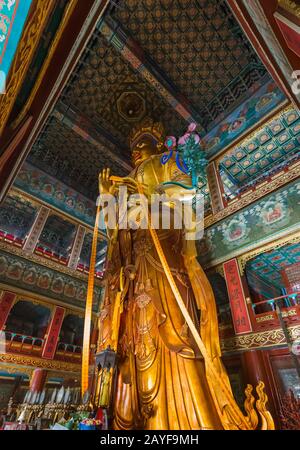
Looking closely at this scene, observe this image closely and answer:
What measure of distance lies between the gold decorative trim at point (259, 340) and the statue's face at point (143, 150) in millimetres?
3876

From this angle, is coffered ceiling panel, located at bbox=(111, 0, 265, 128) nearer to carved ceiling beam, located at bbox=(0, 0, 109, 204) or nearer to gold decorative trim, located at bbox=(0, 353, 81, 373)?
carved ceiling beam, located at bbox=(0, 0, 109, 204)

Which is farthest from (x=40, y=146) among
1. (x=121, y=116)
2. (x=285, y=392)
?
(x=285, y=392)

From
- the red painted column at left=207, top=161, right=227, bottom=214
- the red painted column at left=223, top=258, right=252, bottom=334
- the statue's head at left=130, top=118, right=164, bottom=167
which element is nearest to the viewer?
the red painted column at left=223, top=258, right=252, bottom=334

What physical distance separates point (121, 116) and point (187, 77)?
2.08 metres

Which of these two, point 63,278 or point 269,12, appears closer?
point 269,12

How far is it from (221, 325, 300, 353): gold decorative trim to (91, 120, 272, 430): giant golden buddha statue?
3.27 feet

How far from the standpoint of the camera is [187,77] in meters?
6.12

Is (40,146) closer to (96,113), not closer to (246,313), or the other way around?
(96,113)

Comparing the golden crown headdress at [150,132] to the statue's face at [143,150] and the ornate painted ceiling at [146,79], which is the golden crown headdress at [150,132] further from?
the ornate painted ceiling at [146,79]

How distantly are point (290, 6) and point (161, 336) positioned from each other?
330 cm

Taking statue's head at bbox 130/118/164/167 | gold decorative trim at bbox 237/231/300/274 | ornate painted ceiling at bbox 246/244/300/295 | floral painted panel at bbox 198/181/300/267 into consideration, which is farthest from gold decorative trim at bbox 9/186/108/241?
gold decorative trim at bbox 237/231/300/274

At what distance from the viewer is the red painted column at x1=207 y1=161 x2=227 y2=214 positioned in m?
5.34

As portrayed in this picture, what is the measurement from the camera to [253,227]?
174 inches

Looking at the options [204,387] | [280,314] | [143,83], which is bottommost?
[204,387]
